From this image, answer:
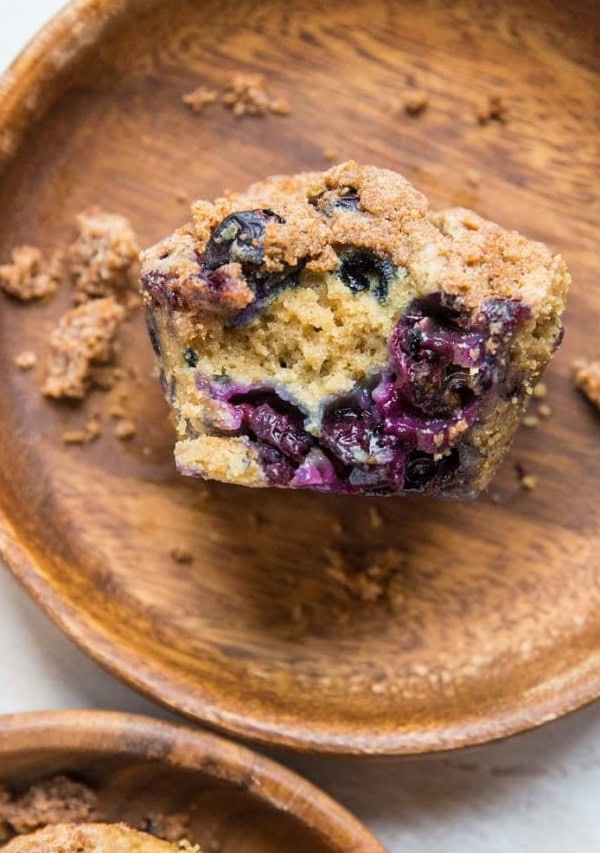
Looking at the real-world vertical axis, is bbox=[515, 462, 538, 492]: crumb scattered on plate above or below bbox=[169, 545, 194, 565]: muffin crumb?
below

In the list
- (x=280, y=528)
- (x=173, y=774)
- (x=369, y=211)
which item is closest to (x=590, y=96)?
(x=369, y=211)

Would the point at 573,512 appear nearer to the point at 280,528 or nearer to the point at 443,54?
the point at 280,528

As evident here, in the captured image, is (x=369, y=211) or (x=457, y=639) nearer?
(x=369, y=211)

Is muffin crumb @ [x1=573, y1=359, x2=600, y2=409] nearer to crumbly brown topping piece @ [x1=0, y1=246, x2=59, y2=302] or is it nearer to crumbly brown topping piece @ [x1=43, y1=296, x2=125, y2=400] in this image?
crumbly brown topping piece @ [x1=43, y1=296, x2=125, y2=400]

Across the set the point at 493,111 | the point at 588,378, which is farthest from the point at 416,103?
the point at 588,378

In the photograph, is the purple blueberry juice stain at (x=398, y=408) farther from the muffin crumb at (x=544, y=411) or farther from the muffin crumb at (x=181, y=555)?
the muffin crumb at (x=181, y=555)

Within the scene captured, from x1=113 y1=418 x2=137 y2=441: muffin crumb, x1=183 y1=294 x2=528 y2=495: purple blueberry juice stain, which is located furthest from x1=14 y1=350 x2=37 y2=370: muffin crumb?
x1=183 y1=294 x2=528 y2=495: purple blueberry juice stain

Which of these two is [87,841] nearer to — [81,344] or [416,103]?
[81,344]
